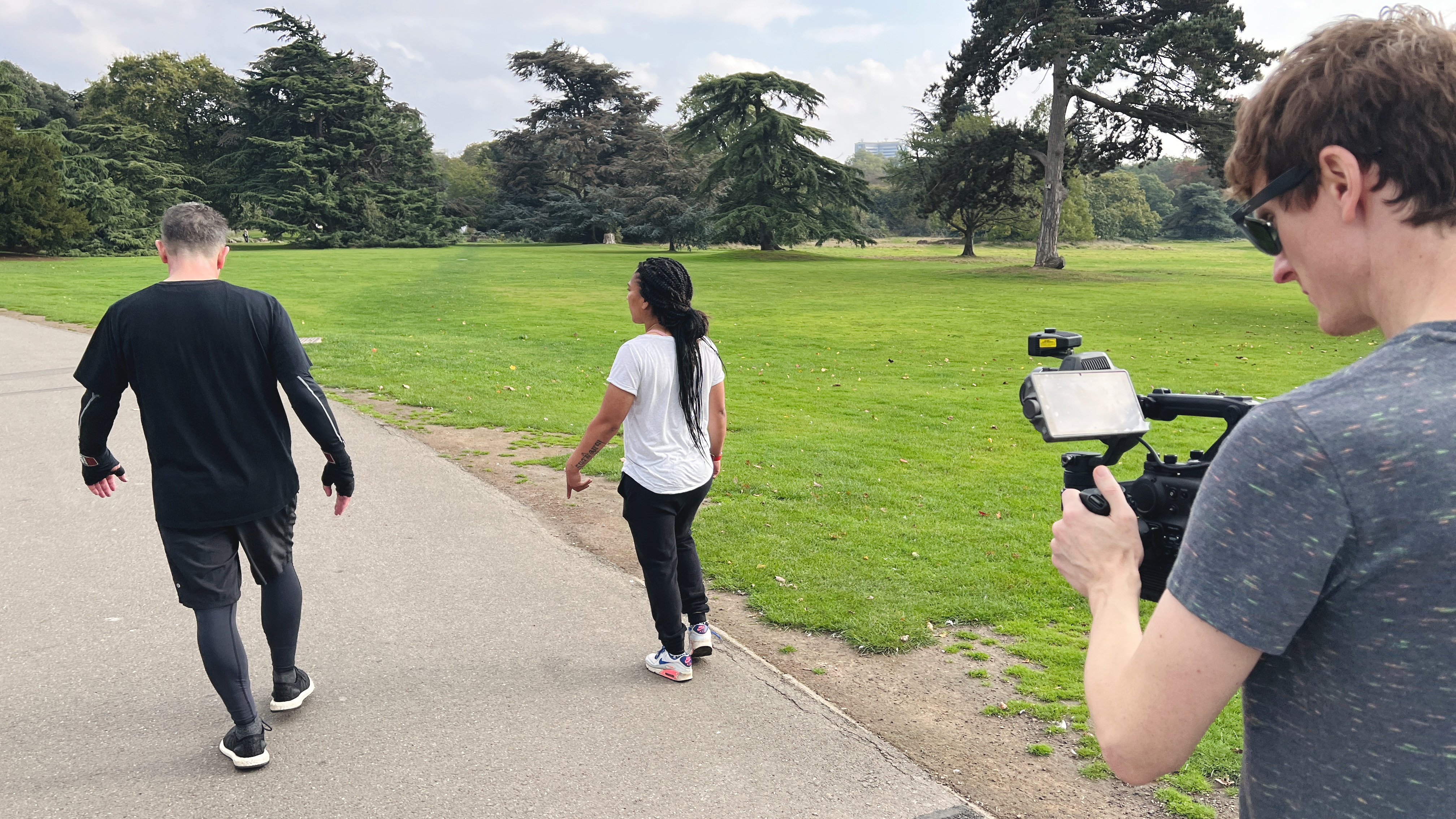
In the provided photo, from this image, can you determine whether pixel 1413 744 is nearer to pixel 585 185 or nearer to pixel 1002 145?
pixel 1002 145

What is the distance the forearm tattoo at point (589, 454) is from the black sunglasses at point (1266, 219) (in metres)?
3.52

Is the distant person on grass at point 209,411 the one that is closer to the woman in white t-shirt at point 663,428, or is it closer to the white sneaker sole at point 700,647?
the woman in white t-shirt at point 663,428

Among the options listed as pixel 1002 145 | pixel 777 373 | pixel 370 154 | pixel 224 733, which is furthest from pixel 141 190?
pixel 224 733

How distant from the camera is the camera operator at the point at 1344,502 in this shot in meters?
1.02

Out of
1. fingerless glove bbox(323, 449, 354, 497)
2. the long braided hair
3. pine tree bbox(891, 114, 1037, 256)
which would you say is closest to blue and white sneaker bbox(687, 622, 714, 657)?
the long braided hair

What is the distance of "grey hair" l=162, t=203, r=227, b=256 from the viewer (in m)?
3.66

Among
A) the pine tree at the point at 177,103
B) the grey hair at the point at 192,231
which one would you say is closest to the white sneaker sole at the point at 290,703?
the grey hair at the point at 192,231

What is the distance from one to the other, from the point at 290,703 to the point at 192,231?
6.60ft

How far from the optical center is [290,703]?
13.5ft

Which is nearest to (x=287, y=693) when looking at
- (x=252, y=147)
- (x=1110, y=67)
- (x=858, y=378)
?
(x=858, y=378)

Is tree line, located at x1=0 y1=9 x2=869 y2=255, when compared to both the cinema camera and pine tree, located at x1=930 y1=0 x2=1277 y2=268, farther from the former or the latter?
the cinema camera

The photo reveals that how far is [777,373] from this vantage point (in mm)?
14727

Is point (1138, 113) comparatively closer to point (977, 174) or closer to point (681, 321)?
point (977, 174)

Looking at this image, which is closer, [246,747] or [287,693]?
[246,747]
